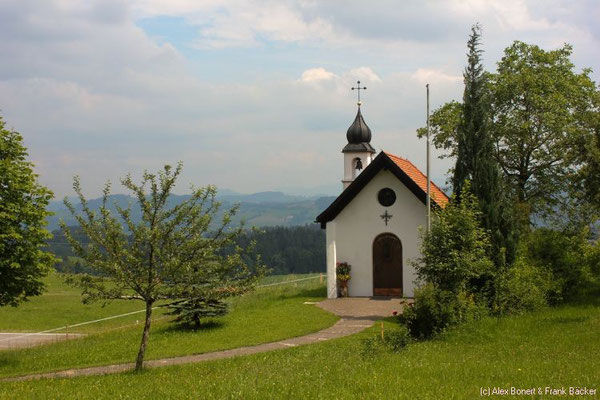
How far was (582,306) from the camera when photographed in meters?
20.3

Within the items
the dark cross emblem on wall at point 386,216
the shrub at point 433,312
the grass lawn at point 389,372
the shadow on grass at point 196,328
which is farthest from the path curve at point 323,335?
the shadow on grass at point 196,328

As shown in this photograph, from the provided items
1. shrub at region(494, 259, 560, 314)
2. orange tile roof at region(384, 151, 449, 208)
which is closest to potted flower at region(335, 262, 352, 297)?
orange tile roof at region(384, 151, 449, 208)

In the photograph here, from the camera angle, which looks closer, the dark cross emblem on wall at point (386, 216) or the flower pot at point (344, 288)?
the dark cross emblem on wall at point (386, 216)

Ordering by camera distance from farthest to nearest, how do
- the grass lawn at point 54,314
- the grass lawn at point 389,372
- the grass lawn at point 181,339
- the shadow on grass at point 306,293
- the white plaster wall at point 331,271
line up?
the grass lawn at point 54,314 < the shadow on grass at point 306,293 < the white plaster wall at point 331,271 < the grass lawn at point 181,339 < the grass lawn at point 389,372

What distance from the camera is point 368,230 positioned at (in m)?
26.1

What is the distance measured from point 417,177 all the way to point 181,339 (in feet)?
42.7

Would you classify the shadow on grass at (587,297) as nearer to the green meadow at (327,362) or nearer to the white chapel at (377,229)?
the green meadow at (327,362)

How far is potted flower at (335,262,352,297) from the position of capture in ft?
85.4

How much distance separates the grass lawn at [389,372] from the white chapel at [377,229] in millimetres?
8878

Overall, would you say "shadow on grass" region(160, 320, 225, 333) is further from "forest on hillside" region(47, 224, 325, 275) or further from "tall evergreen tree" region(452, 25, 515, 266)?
"forest on hillside" region(47, 224, 325, 275)

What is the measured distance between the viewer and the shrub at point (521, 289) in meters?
19.3

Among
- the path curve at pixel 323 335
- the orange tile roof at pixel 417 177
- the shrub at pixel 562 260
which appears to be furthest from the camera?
the orange tile roof at pixel 417 177

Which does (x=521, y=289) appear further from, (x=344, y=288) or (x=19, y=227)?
(x=19, y=227)

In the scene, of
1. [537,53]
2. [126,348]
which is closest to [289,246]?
[537,53]
